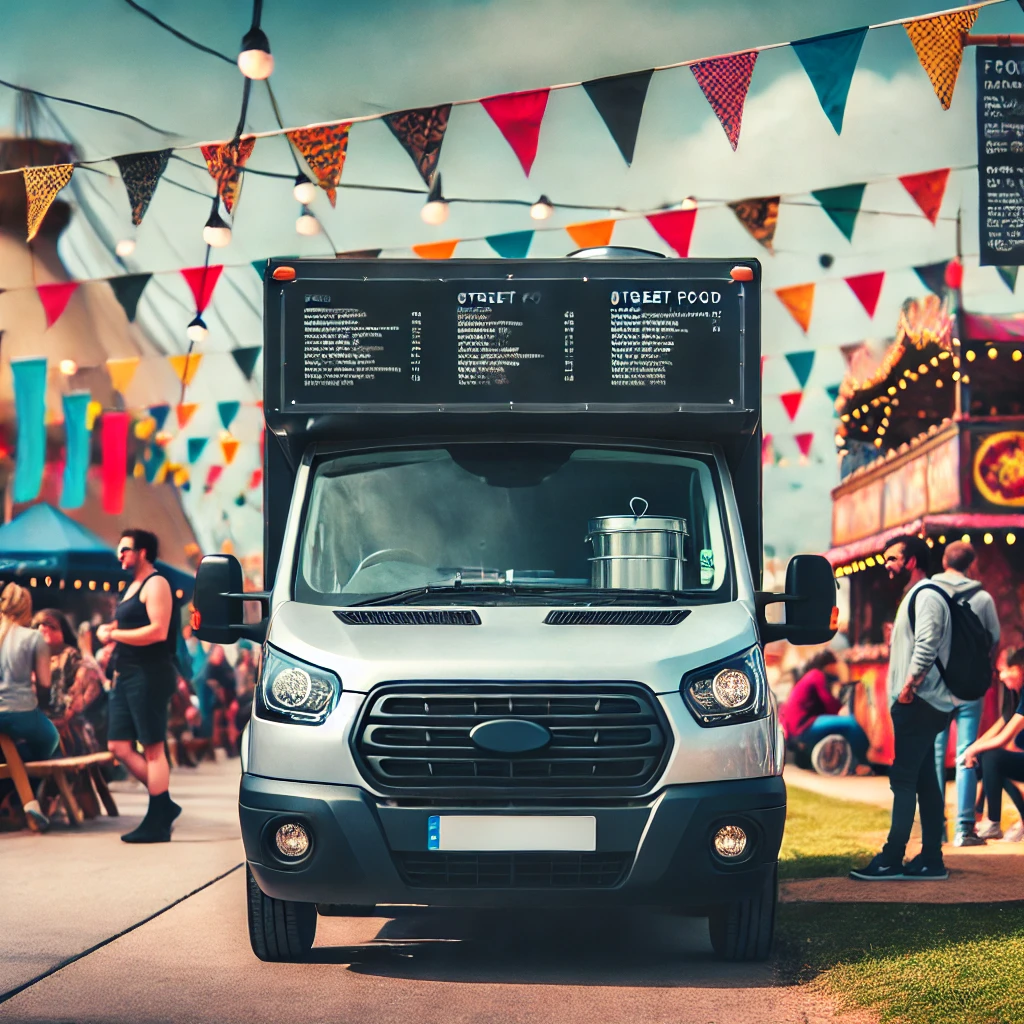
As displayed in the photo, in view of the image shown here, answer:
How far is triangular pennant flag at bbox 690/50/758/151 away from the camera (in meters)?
11.9

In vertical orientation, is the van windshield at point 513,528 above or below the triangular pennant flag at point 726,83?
below

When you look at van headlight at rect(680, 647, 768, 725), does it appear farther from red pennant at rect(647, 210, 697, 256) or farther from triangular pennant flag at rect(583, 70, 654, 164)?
red pennant at rect(647, 210, 697, 256)

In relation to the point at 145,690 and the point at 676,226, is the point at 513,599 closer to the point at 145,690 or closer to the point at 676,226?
the point at 145,690

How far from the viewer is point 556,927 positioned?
7684 millimetres

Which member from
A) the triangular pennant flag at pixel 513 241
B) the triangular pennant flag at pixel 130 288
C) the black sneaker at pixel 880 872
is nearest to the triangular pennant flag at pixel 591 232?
the triangular pennant flag at pixel 513 241

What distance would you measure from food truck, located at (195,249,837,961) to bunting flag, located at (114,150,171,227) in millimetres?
7120

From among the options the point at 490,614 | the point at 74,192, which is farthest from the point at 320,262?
the point at 74,192

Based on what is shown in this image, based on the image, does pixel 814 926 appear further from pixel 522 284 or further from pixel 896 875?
pixel 522 284

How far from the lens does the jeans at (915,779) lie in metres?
8.80

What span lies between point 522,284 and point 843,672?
66.4ft

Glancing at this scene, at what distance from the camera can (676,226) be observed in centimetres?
1590

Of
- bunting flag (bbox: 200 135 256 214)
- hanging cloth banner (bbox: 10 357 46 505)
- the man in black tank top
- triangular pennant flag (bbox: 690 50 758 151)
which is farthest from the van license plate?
hanging cloth banner (bbox: 10 357 46 505)

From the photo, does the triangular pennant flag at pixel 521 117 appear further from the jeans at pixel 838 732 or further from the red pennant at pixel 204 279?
the jeans at pixel 838 732

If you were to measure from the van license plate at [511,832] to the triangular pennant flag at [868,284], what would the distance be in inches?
434
